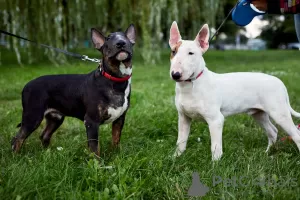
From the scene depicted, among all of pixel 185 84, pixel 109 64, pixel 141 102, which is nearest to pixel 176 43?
pixel 185 84

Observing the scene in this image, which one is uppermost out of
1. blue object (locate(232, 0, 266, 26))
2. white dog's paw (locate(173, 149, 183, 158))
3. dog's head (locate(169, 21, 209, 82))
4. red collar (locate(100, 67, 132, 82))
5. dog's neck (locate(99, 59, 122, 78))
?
blue object (locate(232, 0, 266, 26))

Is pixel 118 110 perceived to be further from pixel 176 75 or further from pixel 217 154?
pixel 217 154

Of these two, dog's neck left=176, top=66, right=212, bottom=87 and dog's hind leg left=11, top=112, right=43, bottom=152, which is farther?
dog's hind leg left=11, top=112, right=43, bottom=152

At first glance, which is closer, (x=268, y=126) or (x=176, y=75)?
(x=176, y=75)

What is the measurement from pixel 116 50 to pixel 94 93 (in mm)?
422

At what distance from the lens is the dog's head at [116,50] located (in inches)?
124

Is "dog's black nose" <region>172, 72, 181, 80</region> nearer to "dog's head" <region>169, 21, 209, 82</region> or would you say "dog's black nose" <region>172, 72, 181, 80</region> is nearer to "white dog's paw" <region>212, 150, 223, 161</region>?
"dog's head" <region>169, 21, 209, 82</region>

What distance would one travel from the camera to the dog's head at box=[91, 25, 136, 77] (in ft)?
10.3

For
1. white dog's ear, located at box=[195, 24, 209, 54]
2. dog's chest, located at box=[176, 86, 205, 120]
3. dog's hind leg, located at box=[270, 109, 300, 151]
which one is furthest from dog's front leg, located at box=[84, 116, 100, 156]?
dog's hind leg, located at box=[270, 109, 300, 151]

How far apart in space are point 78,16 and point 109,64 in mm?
Result: 6163

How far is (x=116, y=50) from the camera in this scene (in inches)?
124

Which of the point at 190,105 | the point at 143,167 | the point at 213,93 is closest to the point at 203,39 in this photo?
the point at 213,93

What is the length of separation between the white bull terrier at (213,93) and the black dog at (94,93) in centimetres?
43

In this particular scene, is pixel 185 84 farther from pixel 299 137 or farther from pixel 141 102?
pixel 141 102
